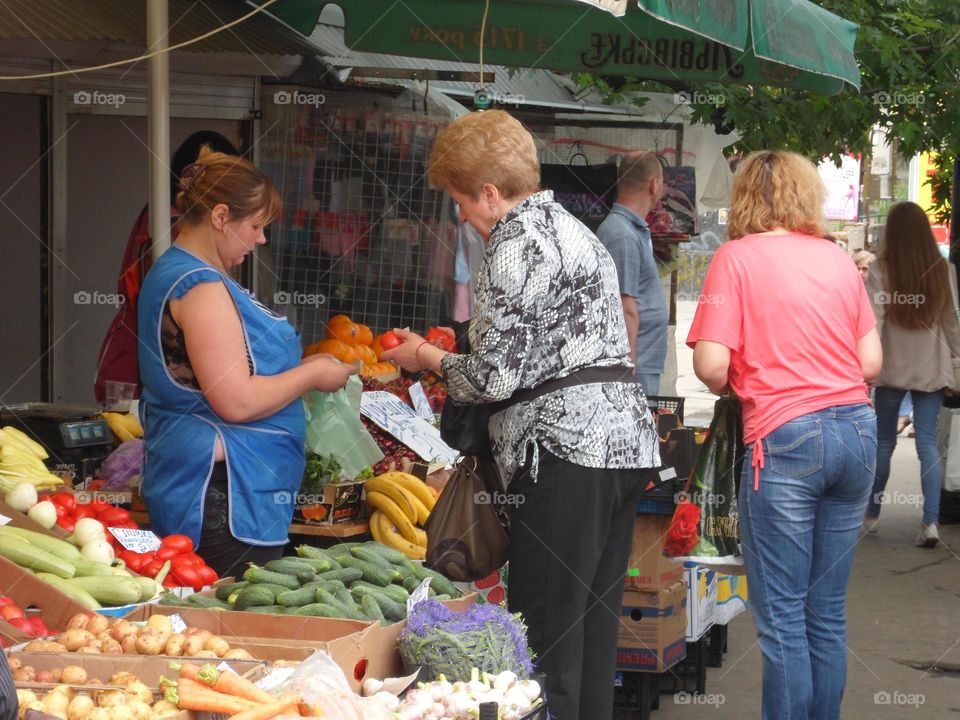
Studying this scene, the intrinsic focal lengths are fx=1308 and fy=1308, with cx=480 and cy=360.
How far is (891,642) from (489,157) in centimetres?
433

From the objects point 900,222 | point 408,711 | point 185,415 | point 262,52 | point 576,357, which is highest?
point 262,52

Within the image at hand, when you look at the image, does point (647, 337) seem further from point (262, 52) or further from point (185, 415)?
point (185, 415)

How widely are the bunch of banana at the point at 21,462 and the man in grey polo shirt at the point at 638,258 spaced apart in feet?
10.1

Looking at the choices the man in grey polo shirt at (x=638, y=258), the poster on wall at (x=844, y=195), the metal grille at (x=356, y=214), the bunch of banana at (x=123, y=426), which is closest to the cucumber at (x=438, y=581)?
the bunch of banana at (x=123, y=426)

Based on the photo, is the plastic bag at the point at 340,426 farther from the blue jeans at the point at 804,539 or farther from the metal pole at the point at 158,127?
the blue jeans at the point at 804,539

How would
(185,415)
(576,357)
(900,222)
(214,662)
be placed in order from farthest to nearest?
(900,222) → (185,415) → (576,357) → (214,662)

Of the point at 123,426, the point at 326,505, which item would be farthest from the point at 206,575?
the point at 123,426

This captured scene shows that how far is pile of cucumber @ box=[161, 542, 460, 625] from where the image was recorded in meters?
3.44

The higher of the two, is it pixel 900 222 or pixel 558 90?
pixel 558 90

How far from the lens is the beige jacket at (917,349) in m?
8.32

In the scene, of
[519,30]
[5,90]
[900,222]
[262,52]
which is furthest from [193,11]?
[900,222]

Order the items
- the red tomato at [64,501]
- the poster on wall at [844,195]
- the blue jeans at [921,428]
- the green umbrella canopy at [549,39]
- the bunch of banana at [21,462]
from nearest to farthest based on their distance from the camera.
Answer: the red tomato at [64,501], the bunch of banana at [21,462], the green umbrella canopy at [549,39], the blue jeans at [921,428], the poster on wall at [844,195]

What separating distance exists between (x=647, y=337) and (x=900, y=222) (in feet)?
7.26

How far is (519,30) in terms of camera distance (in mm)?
7336
